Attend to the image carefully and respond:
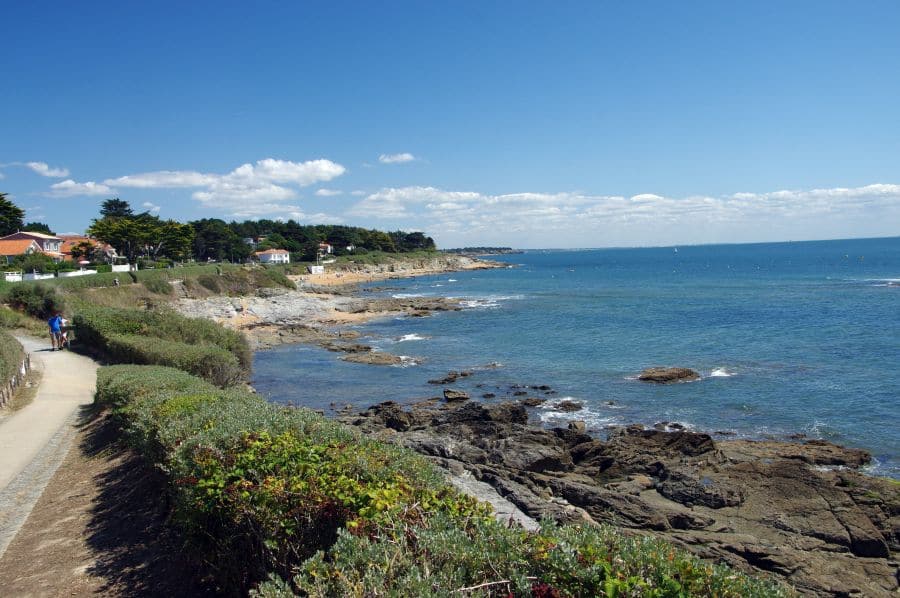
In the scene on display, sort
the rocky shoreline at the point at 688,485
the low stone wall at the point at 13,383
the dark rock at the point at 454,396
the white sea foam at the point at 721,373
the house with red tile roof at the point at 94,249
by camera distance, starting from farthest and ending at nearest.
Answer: the house with red tile roof at the point at 94,249, the white sea foam at the point at 721,373, the dark rock at the point at 454,396, the low stone wall at the point at 13,383, the rocky shoreline at the point at 688,485

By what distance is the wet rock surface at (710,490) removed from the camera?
37.3 feet

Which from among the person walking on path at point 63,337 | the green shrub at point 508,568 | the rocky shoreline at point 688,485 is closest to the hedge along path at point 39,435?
the person walking on path at point 63,337

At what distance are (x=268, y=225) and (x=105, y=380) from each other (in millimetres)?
157309

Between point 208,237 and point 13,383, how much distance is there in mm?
95573

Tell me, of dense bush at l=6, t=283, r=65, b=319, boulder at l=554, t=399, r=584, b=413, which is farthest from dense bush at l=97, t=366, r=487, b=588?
dense bush at l=6, t=283, r=65, b=319

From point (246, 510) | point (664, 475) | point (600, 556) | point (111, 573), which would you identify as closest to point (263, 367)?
point (664, 475)

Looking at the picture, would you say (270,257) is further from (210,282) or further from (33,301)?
(33,301)

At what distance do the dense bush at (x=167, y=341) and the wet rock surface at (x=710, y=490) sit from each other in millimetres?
5577

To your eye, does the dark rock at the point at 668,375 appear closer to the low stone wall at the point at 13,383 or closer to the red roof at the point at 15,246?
the low stone wall at the point at 13,383

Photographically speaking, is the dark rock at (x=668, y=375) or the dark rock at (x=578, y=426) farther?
the dark rock at (x=668, y=375)

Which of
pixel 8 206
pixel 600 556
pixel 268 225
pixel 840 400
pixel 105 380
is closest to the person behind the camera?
pixel 600 556

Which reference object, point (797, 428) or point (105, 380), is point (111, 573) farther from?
point (797, 428)

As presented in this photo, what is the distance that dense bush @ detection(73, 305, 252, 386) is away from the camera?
1808cm

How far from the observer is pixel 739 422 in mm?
21906
